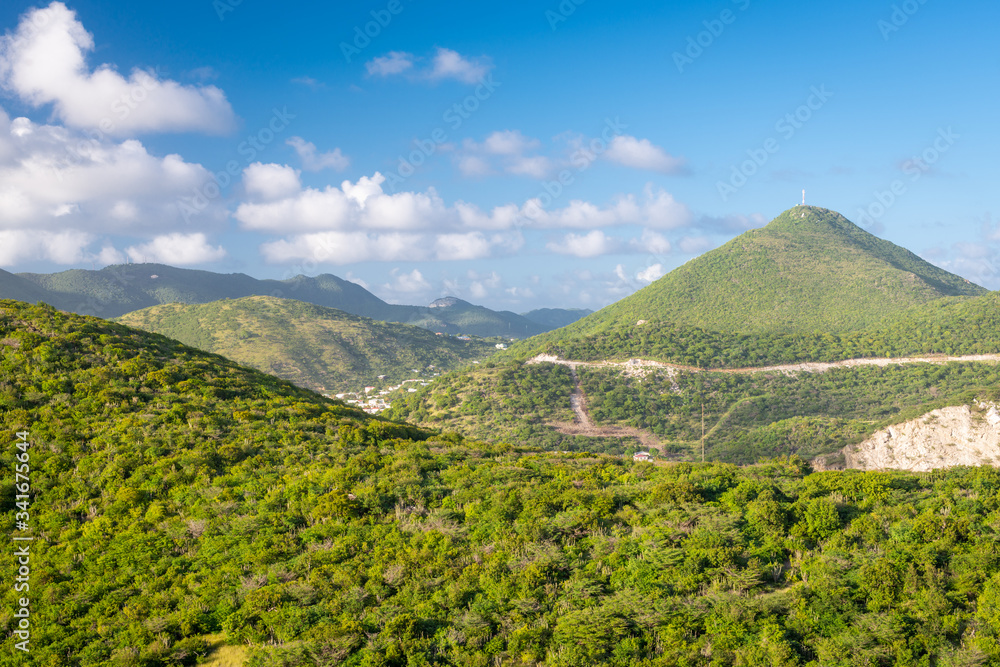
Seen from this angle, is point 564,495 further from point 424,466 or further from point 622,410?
point 622,410

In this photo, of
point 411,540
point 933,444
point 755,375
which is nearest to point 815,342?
point 755,375

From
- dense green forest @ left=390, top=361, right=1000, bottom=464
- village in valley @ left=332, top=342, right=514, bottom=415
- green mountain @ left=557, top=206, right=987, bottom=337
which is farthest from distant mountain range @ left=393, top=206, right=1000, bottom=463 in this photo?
village in valley @ left=332, top=342, right=514, bottom=415

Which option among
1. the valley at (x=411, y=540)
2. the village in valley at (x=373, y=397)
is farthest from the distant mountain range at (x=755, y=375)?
the valley at (x=411, y=540)

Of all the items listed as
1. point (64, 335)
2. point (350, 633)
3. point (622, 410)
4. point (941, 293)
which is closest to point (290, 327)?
point (622, 410)

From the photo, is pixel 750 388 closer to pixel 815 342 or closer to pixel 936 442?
pixel 815 342

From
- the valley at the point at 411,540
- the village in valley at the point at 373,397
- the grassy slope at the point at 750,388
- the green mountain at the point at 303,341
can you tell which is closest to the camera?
the valley at the point at 411,540

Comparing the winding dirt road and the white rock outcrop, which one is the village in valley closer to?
the winding dirt road

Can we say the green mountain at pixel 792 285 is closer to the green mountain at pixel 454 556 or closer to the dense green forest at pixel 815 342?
the dense green forest at pixel 815 342
